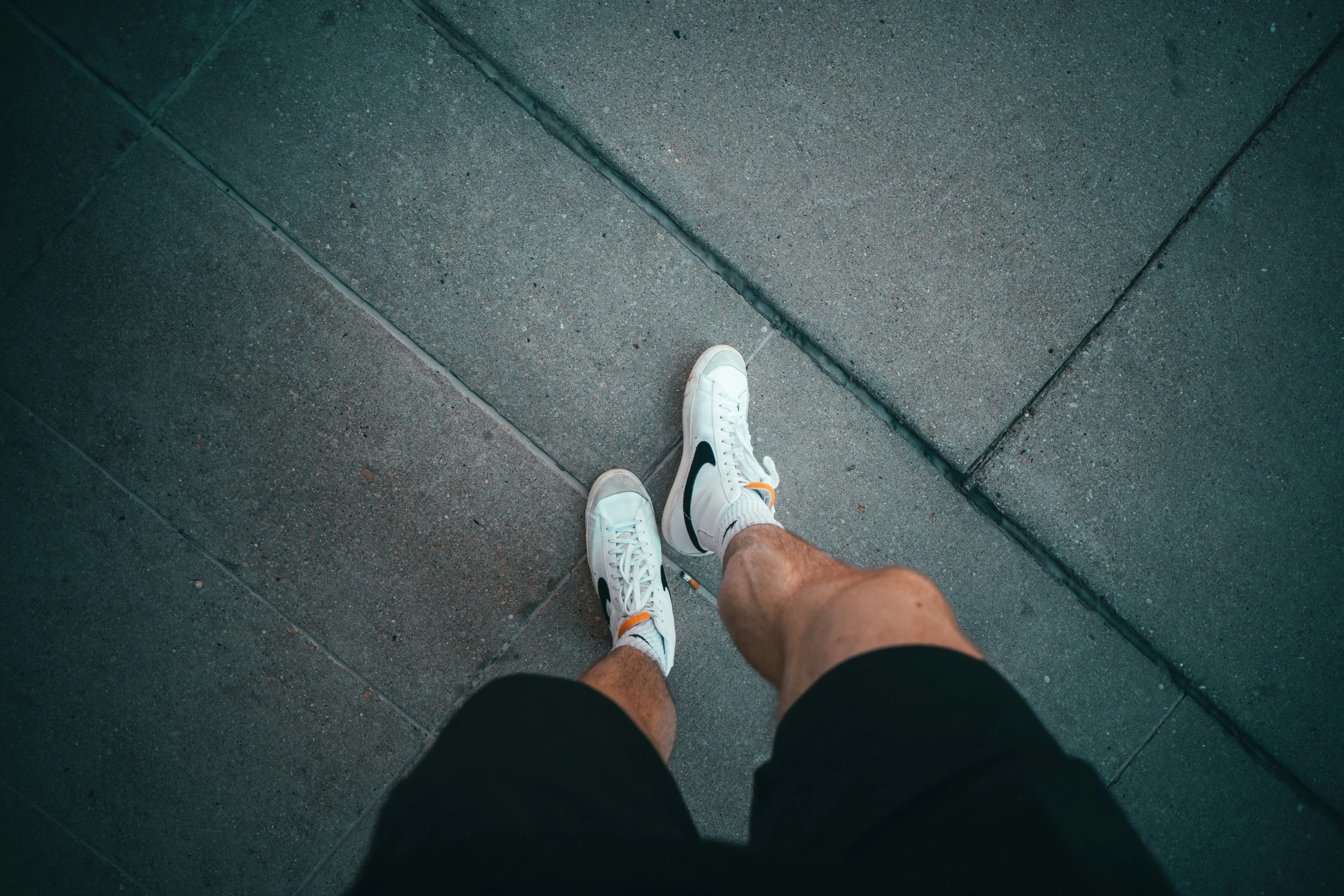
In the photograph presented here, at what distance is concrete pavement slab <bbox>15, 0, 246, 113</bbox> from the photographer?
199cm

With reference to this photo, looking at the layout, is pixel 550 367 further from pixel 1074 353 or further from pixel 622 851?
pixel 1074 353

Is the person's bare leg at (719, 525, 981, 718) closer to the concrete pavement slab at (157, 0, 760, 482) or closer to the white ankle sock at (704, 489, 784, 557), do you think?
the white ankle sock at (704, 489, 784, 557)

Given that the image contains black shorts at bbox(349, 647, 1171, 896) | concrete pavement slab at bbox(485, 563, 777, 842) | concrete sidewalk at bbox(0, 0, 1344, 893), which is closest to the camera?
black shorts at bbox(349, 647, 1171, 896)

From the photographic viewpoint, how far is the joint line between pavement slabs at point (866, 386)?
208cm

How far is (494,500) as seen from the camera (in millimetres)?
2119

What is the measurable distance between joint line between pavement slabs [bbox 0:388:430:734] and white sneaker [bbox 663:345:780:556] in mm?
1105

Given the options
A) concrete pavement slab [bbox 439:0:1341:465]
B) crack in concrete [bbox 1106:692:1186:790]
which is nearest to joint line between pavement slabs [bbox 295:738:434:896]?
concrete pavement slab [bbox 439:0:1341:465]

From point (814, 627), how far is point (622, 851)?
717mm

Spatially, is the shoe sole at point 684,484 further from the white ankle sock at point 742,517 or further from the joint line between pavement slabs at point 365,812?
the joint line between pavement slabs at point 365,812

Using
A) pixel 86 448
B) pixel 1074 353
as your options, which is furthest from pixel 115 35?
pixel 1074 353

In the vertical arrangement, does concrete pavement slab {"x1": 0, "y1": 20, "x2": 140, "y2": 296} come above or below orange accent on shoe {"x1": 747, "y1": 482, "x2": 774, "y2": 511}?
below

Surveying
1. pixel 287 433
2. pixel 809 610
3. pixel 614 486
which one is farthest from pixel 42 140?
pixel 809 610

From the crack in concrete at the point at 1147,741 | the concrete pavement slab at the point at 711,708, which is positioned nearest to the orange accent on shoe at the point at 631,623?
the concrete pavement slab at the point at 711,708

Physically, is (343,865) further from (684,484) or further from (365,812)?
(684,484)
